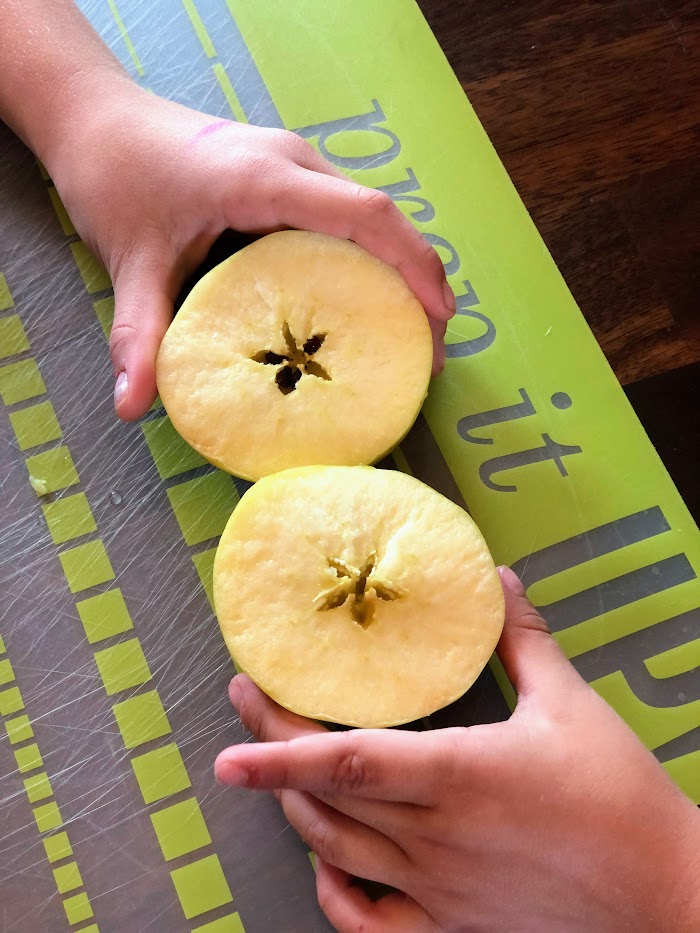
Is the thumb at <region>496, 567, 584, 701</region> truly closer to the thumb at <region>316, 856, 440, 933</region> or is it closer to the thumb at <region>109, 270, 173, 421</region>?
the thumb at <region>316, 856, 440, 933</region>

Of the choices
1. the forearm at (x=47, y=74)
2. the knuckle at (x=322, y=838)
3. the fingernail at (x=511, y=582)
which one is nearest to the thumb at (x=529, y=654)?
the fingernail at (x=511, y=582)

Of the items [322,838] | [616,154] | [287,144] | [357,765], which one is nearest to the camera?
[357,765]

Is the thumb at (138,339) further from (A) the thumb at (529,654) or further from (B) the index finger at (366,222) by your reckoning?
(A) the thumb at (529,654)

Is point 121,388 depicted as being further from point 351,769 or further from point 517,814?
point 517,814

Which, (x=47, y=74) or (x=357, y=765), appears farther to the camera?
(x=47, y=74)

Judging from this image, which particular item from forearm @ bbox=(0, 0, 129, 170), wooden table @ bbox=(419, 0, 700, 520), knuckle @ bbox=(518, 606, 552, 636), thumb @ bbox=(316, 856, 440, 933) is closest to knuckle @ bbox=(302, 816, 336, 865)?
thumb @ bbox=(316, 856, 440, 933)

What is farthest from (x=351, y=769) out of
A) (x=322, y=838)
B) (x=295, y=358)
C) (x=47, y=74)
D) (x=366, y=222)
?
(x=47, y=74)
